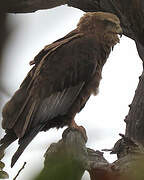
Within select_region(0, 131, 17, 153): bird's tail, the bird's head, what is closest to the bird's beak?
the bird's head

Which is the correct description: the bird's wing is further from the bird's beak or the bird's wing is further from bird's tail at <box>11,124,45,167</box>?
the bird's beak

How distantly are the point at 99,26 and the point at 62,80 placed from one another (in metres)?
0.68

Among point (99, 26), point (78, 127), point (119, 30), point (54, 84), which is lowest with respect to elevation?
point (78, 127)

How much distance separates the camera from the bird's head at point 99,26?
4.09m

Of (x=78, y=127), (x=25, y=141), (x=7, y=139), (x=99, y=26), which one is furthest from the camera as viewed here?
(x=99, y=26)

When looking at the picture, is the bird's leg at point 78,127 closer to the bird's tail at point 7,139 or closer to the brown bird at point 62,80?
the brown bird at point 62,80

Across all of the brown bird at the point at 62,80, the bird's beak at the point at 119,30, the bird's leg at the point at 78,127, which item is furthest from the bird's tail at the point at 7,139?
the bird's beak at the point at 119,30

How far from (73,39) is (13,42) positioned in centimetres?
342

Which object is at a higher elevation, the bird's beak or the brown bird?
the bird's beak

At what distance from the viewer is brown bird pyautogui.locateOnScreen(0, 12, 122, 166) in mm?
3492

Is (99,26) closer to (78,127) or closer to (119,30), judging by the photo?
(119,30)

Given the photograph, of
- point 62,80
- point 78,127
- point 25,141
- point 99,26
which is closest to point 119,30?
point 99,26

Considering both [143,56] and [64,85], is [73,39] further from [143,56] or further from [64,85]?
[143,56]

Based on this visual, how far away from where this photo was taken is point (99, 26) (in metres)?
4.33
